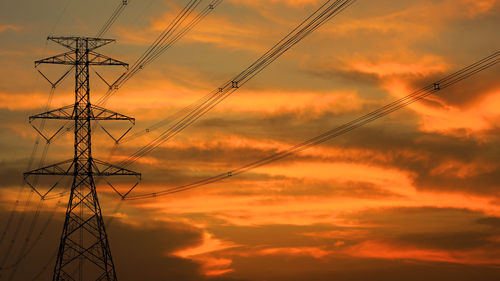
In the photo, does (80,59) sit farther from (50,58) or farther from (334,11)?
(334,11)

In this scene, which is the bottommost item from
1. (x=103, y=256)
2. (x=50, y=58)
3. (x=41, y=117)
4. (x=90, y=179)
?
(x=103, y=256)

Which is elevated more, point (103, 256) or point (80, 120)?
point (80, 120)

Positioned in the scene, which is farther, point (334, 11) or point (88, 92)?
point (88, 92)

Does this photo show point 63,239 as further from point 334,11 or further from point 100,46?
point 334,11

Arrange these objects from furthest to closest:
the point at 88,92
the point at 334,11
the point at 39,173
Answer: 1. the point at 88,92
2. the point at 39,173
3. the point at 334,11

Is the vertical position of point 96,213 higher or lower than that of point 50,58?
lower

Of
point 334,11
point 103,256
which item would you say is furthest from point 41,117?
point 334,11

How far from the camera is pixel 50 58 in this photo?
214ft

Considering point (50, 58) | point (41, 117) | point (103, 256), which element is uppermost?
point (50, 58)

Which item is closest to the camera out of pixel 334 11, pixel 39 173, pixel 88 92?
pixel 334 11

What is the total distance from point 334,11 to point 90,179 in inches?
1270

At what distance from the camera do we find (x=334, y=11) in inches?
1533

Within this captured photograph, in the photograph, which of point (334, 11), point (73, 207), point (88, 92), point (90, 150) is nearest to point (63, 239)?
point (73, 207)

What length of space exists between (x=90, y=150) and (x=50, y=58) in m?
8.36
